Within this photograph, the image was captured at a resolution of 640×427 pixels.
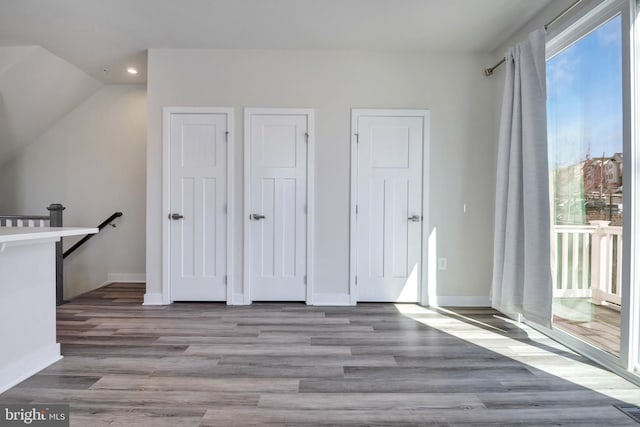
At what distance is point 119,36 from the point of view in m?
3.16

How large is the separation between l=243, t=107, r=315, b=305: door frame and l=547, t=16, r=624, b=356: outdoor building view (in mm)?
2143

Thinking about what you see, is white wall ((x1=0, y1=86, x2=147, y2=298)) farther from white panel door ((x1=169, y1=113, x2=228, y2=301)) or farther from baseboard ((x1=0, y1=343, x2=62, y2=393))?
baseboard ((x1=0, y1=343, x2=62, y2=393))

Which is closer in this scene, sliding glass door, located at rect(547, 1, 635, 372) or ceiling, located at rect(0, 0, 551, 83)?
sliding glass door, located at rect(547, 1, 635, 372)

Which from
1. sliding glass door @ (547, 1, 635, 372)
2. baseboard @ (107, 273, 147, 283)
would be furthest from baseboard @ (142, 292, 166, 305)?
sliding glass door @ (547, 1, 635, 372)

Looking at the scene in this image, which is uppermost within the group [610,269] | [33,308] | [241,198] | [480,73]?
[480,73]

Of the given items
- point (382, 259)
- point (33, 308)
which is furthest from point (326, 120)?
point (33, 308)

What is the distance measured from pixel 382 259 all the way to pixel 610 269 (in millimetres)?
1857

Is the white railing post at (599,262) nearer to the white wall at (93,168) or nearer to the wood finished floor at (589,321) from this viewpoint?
the wood finished floor at (589,321)

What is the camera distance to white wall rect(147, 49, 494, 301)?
11.4 ft

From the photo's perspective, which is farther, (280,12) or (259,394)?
(280,12)

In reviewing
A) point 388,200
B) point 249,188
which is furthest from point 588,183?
point 249,188

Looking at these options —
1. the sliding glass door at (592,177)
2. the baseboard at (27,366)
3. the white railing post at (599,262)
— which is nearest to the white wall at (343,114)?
the sliding glass door at (592,177)

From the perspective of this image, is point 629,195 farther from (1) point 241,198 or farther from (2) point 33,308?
(2) point 33,308

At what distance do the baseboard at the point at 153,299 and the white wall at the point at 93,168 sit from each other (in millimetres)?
1226
